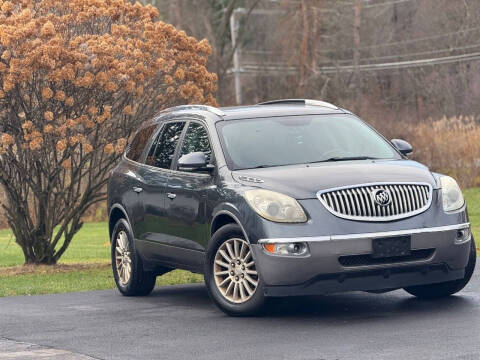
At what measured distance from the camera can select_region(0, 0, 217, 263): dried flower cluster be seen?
575 inches

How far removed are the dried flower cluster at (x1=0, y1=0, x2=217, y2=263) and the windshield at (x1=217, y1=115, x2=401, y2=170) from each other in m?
4.32

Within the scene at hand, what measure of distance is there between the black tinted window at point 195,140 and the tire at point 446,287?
224 centimetres

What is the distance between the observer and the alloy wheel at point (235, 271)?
960 centimetres

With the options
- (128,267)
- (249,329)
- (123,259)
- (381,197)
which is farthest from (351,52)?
(249,329)

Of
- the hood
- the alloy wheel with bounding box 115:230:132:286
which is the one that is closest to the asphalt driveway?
the alloy wheel with bounding box 115:230:132:286

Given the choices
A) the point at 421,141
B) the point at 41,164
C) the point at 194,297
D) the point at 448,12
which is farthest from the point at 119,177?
the point at 448,12

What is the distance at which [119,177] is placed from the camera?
40.6 ft

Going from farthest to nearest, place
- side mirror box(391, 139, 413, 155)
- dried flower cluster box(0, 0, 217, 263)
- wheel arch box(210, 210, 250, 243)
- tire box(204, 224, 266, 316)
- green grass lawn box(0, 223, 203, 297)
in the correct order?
dried flower cluster box(0, 0, 217, 263) → green grass lawn box(0, 223, 203, 297) → side mirror box(391, 139, 413, 155) → wheel arch box(210, 210, 250, 243) → tire box(204, 224, 266, 316)

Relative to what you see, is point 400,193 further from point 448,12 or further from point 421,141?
point 448,12

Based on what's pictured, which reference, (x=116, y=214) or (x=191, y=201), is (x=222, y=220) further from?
(x=116, y=214)

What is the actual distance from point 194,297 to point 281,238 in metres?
2.72

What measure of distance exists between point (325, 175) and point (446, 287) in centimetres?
163

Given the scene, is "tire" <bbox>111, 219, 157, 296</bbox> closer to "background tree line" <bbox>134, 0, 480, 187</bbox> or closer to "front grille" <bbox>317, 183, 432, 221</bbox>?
"front grille" <bbox>317, 183, 432, 221</bbox>

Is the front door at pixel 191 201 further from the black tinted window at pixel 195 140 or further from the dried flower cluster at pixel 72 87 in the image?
the dried flower cluster at pixel 72 87
